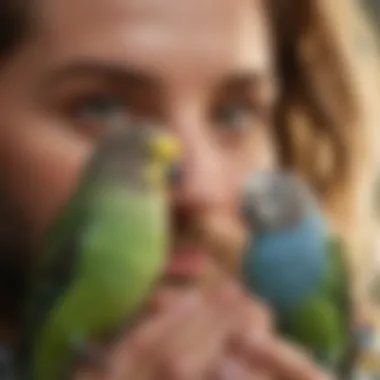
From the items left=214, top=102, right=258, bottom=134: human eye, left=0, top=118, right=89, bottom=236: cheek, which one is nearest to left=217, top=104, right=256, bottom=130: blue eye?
left=214, top=102, right=258, bottom=134: human eye

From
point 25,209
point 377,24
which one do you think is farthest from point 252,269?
point 377,24

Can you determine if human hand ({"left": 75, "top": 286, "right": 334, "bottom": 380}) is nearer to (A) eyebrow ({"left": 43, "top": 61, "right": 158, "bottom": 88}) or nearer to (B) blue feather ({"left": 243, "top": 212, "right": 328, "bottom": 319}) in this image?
(B) blue feather ({"left": 243, "top": 212, "right": 328, "bottom": 319})

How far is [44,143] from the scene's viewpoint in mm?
564

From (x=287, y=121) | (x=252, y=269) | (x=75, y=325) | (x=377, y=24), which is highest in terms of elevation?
(x=377, y=24)

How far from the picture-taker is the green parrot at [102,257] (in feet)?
1.71

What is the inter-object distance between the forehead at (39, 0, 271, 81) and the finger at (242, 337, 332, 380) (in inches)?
7.5

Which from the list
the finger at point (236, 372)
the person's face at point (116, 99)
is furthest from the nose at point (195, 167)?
the finger at point (236, 372)

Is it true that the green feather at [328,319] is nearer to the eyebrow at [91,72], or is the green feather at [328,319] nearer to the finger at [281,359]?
the finger at [281,359]

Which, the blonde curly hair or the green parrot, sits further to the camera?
the blonde curly hair

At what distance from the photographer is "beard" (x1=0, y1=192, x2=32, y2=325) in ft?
1.79

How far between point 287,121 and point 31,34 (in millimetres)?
202

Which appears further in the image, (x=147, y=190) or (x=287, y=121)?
(x=287, y=121)

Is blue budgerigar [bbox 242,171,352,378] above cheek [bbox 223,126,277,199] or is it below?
below

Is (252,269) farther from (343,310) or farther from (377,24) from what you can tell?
(377,24)
